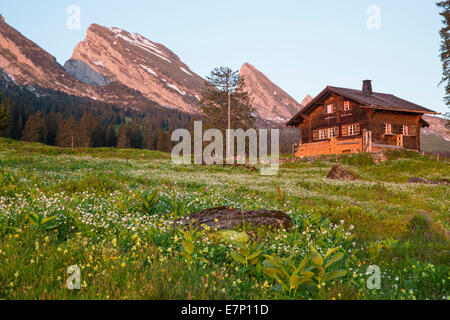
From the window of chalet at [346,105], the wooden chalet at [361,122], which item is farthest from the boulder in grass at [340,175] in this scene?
the window of chalet at [346,105]

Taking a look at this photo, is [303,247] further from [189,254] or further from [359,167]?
[359,167]

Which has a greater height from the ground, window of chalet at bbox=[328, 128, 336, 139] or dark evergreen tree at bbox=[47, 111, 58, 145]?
dark evergreen tree at bbox=[47, 111, 58, 145]

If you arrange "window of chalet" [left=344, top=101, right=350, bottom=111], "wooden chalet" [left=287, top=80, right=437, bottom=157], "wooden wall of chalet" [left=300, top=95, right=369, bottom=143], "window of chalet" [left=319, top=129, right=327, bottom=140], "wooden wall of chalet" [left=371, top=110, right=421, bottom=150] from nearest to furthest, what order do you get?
"wooden chalet" [left=287, top=80, right=437, bottom=157] < "wooden wall of chalet" [left=371, top=110, right=421, bottom=150] < "wooden wall of chalet" [left=300, top=95, right=369, bottom=143] < "window of chalet" [left=344, top=101, right=350, bottom=111] < "window of chalet" [left=319, top=129, right=327, bottom=140]

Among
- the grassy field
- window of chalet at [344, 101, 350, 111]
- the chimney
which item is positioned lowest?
the grassy field

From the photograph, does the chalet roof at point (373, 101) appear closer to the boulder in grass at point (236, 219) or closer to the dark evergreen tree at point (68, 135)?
the boulder in grass at point (236, 219)

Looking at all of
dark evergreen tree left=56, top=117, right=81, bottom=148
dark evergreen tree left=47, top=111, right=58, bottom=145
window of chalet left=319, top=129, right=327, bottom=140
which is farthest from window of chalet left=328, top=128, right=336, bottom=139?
dark evergreen tree left=47, top=111, right=58, bottom=145

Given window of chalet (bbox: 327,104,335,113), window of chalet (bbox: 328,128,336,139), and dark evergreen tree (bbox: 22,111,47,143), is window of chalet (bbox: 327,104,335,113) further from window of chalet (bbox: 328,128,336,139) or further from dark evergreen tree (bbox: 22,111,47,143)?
dark evergreen tree (bbox: 22,111,47,143)

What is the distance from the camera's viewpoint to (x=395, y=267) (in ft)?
15.1

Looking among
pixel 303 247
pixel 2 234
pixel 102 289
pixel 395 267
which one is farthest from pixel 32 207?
pixel 395 267

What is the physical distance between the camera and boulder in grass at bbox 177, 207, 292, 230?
561 cm

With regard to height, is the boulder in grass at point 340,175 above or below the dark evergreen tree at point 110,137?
below

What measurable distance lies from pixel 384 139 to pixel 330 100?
1017 cm

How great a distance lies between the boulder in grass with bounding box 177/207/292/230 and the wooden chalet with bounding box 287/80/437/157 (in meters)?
37.1

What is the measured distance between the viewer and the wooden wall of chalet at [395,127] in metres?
39.2
